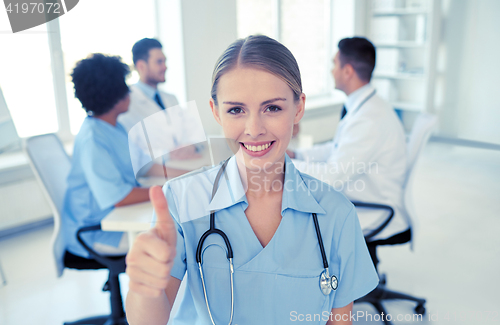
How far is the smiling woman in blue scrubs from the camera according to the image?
627mm

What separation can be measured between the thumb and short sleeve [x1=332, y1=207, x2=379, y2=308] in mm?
447

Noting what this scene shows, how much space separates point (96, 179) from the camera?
1295 millimetres

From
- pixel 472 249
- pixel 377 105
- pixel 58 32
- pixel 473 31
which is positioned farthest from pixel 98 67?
pixel 473 31

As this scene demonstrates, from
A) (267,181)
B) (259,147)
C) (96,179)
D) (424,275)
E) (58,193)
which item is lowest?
(424,275)

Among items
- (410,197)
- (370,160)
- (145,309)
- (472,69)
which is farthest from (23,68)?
(472,69)

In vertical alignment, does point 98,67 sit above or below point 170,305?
above

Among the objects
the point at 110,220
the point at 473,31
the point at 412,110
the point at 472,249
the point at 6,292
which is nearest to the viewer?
the point at 110,220

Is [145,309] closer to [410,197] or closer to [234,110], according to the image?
[234,110]

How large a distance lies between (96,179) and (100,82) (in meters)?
0.34

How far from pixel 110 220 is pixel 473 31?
4527 millimetres

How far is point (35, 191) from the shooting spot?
8.73 feet

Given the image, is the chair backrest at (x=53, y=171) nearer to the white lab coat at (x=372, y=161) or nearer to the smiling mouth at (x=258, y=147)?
the white lab coat at (x=372, y=161)

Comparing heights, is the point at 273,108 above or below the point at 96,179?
above

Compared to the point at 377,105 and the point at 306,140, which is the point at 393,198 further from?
the point at 306,140
